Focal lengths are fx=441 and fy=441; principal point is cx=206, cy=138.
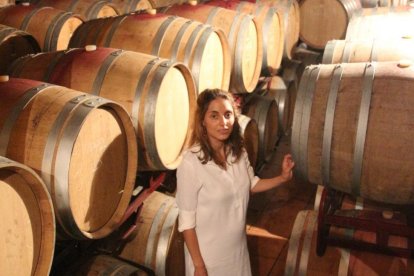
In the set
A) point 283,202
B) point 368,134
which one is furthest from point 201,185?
point 283,202

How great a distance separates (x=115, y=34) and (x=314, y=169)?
186 centimetres

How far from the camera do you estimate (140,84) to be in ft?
8.73

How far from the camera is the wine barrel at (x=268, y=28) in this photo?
4727 millimetres

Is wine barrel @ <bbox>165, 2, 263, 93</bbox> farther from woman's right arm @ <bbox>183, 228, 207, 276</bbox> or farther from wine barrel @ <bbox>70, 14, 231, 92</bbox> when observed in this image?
woman's right arm @ <bbox>183, 228, 207, 276</bbox>

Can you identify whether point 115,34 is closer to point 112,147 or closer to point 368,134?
point 112,147

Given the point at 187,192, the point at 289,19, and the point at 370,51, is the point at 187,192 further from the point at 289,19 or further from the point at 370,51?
the point at 289,19

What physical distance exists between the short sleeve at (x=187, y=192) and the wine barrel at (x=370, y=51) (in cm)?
175

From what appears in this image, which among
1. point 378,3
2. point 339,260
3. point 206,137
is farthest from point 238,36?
point 378,3

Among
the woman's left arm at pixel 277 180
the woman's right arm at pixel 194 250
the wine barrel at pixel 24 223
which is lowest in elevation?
the woman's right arm at pixel 194 250

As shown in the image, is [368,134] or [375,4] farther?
[375,4]

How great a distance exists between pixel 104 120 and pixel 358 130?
4.38 feet

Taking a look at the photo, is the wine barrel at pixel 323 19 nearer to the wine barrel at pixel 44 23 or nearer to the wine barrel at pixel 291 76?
the wine barrel at pixel 291 76

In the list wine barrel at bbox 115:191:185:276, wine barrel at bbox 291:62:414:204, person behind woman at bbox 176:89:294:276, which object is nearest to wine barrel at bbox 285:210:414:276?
wine barrel at bbox 291:62:414:204

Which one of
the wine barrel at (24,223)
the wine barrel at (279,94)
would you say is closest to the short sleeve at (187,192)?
the wine barrel at (24,223)
